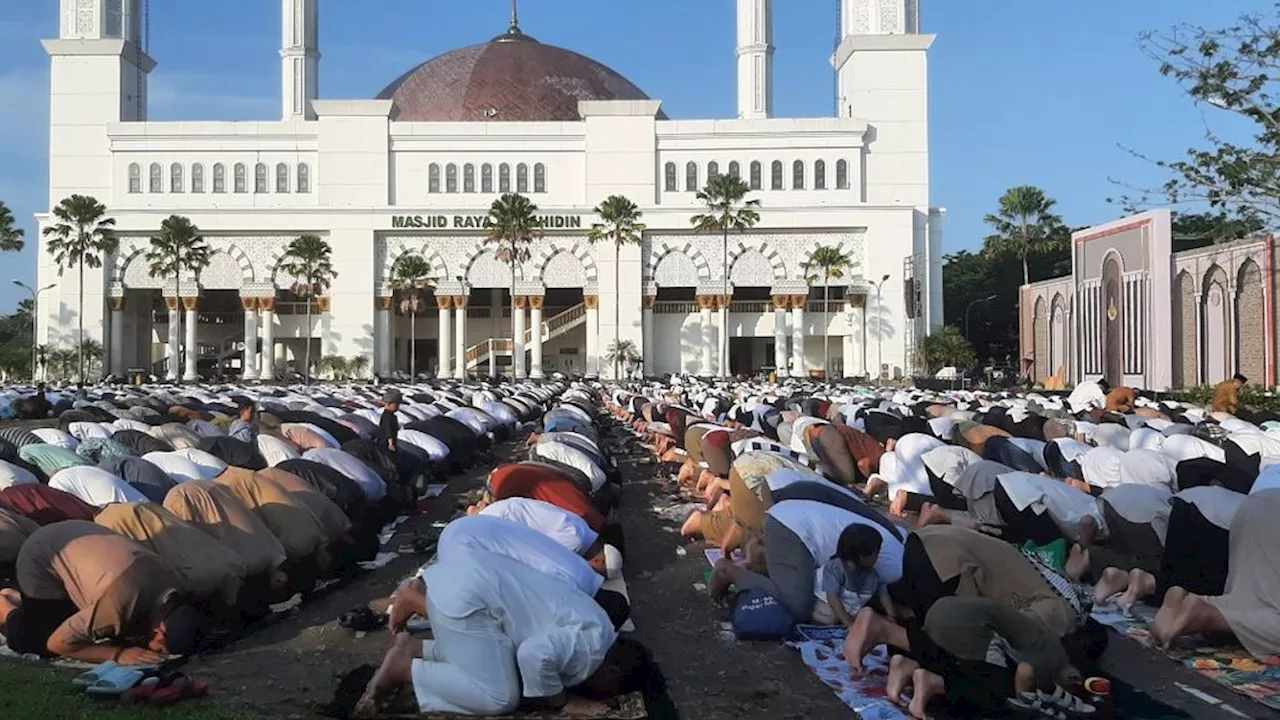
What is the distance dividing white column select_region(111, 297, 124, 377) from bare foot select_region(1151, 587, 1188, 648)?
183 feet

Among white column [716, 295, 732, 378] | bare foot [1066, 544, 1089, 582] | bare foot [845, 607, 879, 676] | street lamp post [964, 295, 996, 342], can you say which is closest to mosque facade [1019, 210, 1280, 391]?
white column [716, 295, 732, 378]

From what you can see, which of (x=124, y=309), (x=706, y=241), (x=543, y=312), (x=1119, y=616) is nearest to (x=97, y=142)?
(x=124, y=309)

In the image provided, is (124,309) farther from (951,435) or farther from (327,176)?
(951,435)

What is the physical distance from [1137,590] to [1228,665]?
4.84ft

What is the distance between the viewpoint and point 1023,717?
6.11 metres

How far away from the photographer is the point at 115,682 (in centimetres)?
629

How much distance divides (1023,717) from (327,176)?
5568 cm

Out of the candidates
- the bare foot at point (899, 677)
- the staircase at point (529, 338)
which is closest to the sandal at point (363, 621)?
the bare foot at point (899, 677)

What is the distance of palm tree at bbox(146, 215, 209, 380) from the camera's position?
5159 centimetres

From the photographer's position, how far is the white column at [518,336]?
5525 cm

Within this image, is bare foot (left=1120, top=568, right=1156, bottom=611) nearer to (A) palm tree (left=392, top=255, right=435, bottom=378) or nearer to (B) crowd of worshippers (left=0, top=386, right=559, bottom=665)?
(B) crowd of worshippers (left=0, top=386, right=559, bottom=665)

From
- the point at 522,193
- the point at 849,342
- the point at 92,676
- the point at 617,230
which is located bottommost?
the point at 92,676

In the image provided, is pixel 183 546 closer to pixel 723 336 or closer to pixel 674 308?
pixel 723 336

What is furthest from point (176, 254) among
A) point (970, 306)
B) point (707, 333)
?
point (970, 306)
